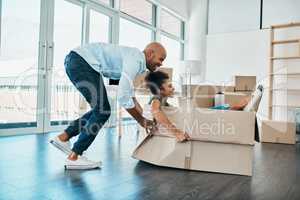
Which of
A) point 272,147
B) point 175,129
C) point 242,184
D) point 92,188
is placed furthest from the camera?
point 272,147

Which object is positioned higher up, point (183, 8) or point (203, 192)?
point (183, 8)

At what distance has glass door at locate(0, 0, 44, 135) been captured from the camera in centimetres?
331

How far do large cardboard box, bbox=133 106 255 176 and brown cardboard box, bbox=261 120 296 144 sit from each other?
209cm

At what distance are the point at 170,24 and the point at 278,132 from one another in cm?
385

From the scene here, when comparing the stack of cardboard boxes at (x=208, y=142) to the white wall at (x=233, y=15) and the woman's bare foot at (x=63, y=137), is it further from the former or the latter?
the white wall at (x=233, y=15)

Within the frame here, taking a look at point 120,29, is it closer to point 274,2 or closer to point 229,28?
point 229,28

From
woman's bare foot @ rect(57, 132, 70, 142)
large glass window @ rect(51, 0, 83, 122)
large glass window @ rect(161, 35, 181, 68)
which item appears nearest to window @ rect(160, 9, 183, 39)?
large glass window @ rect(161, 35, 181, 68)

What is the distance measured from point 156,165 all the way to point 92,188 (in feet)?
2.27

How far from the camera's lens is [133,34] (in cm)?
539

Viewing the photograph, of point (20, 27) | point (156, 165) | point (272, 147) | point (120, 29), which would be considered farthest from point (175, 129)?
point (120, 29)

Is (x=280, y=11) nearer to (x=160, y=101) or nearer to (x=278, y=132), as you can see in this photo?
(x=278, y=132)

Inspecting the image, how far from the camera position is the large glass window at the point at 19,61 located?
3.31 metres

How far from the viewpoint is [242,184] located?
1.72 meters

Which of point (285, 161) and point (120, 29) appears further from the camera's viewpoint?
point (120, 29)
